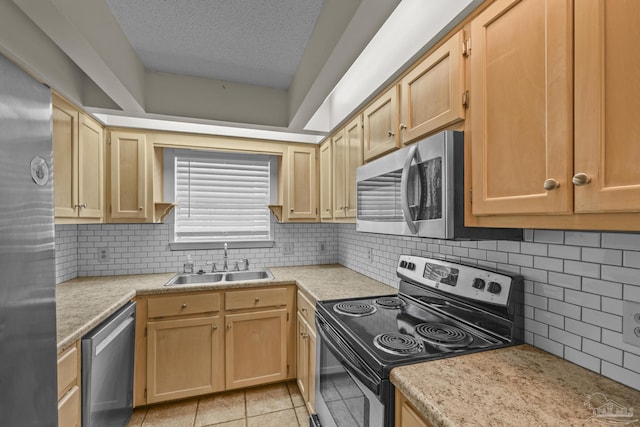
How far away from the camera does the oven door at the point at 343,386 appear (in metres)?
1.12

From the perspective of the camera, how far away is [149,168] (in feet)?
8.16

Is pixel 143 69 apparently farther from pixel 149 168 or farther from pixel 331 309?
pixel 331 309

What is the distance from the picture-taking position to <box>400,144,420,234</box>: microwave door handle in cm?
126

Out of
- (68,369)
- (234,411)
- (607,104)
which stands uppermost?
(607,104)

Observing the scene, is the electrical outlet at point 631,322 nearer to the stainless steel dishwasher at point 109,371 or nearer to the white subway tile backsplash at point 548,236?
the white subway tile backsplash at point 548,236

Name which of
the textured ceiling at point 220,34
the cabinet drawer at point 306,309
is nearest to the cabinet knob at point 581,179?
the textured ceiling at point 220,34

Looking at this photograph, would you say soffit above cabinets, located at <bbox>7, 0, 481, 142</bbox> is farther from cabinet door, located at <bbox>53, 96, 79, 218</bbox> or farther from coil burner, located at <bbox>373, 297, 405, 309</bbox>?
coil burner, located at <bbox>373, 297, 405, 309</bbox>

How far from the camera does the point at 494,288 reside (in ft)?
4.22

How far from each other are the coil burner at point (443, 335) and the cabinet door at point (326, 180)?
4.29 feet

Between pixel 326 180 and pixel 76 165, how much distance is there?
184cm

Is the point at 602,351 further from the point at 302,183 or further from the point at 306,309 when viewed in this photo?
the point at 302,183

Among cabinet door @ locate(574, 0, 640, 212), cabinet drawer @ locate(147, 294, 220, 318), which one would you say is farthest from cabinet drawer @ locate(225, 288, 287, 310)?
cabinet door @ locate(574, 0, 640, 212)

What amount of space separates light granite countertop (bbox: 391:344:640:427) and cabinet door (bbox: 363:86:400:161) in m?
1.06

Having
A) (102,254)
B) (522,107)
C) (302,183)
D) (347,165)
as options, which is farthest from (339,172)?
(102,254)
